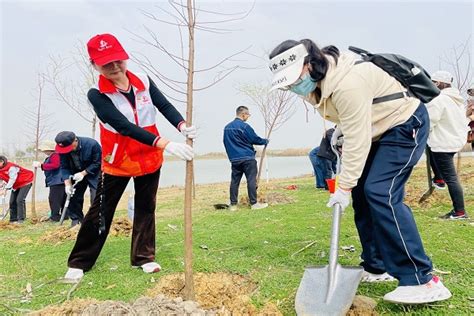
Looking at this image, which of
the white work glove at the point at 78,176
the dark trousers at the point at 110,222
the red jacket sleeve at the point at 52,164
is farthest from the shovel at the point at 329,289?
the red jacket sleeve at the point at 52,164

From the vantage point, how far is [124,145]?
334 cm

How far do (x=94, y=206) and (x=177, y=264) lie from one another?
92 centimetres

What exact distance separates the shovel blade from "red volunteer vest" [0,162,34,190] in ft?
28.3

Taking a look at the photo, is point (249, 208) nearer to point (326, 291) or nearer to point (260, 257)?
point (260, 257)

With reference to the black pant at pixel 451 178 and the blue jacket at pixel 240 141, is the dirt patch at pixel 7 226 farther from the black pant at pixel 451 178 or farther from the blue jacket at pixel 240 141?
the black pant at pixel 451 178

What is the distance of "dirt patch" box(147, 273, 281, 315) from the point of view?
2431mm

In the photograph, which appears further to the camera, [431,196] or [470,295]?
[431,196]

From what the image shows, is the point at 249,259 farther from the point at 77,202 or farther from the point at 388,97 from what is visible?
the point at 77,202

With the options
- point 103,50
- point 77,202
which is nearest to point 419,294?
point 103,50

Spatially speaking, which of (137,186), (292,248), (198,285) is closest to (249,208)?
(292,248)

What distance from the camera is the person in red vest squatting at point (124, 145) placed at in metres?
2.95

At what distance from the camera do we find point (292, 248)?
3.95 m

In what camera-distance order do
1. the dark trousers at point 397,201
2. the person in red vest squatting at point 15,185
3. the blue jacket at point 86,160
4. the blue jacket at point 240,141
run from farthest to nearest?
the person in red vest squatting at point 15,185 → the blue jacket at point 240,141 → the blue jacket at point 86,160 → the dark trousers at point 397,201

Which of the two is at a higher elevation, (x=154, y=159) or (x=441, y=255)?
(x=154, y=159)
